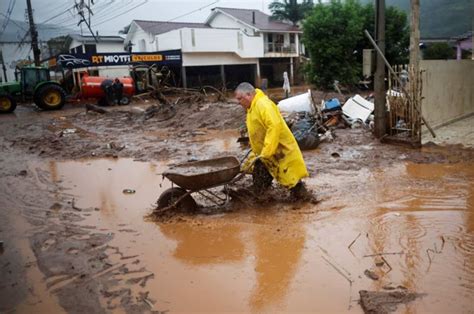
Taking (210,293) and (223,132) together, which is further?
(223,132)

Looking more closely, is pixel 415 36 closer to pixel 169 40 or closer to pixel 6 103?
pixel 6 103

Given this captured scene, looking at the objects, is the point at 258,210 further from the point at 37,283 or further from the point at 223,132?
the point at 223,132

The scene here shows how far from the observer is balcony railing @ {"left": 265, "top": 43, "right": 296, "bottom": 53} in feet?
124

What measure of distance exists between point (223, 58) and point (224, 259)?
31633 millimetres

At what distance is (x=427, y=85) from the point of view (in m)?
9.39

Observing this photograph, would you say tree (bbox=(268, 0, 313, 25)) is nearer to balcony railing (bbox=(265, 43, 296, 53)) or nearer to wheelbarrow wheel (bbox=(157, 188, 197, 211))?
balcony railing (bbox=(265, 43, 296, 53))

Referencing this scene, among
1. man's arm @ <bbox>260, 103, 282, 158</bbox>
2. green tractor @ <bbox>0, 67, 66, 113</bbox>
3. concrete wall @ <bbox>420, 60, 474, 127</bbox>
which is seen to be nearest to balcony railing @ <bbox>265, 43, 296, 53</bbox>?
green tractor @ <bbox>0, 67, 66, 113</bbox>

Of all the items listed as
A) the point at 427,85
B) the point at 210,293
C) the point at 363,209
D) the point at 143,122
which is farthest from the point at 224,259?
the point at 143,122

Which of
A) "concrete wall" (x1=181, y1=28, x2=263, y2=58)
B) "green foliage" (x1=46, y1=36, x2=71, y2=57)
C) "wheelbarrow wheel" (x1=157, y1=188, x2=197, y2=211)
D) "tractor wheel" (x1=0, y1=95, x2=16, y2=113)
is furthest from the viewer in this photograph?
"green foliage" (x1=46, y1=36, x2=71, y2=57)

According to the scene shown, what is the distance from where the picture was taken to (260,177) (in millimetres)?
5500

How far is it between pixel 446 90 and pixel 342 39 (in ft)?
46.2

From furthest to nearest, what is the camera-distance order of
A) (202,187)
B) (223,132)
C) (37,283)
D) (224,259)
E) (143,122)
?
(143,122) → (223,132) → (202,187) → (224,259) → (37,283)

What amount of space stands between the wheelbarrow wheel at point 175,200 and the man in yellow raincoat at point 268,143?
0.92 metres

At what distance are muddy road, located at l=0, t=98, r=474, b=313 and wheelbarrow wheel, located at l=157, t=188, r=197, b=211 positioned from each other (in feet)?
0.60
